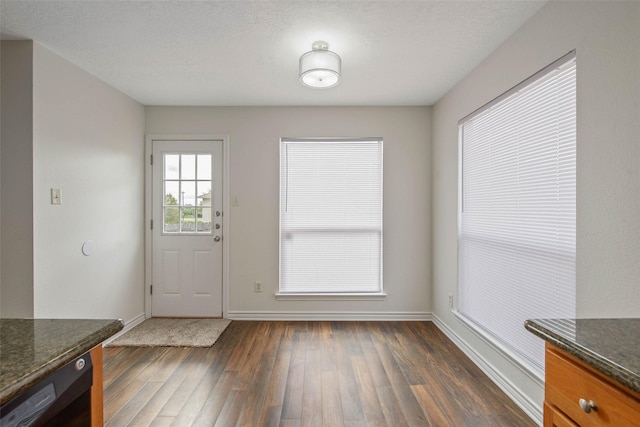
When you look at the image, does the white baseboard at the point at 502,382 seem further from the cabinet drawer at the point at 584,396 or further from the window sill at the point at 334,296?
the cabinet drawer at the point at 584,396

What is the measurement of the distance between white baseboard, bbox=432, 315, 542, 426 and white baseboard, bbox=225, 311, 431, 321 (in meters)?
0.53

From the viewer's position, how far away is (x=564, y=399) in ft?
2.97

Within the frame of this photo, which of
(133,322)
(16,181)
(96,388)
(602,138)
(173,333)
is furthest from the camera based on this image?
(133,322)

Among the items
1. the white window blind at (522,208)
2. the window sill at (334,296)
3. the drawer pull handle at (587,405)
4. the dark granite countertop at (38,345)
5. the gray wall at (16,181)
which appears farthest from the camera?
the window sill at (334,296)

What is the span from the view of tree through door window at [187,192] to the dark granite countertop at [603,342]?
329cm

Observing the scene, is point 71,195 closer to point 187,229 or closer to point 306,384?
point 187,229

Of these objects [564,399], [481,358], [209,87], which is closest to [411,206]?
[481,358]

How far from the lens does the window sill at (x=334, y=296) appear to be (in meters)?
3.51

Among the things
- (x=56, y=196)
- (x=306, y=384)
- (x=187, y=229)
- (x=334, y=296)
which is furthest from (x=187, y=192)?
(x=306, y=384)

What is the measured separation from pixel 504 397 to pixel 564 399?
1441mm

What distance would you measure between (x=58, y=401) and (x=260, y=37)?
7.01ft

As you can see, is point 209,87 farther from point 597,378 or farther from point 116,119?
point 597,378

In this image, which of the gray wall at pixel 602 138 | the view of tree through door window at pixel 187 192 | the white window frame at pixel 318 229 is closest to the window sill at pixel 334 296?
the white window frame at pixel 318 229

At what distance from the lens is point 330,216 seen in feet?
11.6
